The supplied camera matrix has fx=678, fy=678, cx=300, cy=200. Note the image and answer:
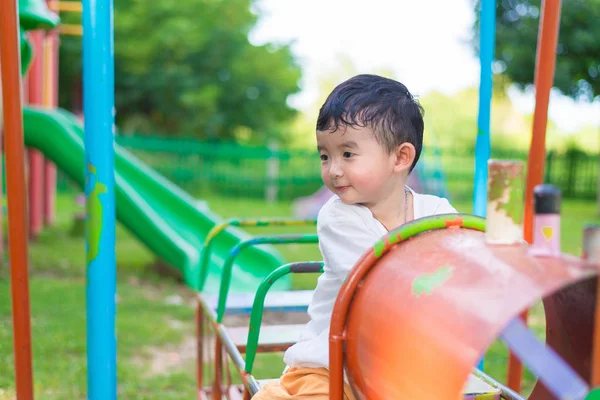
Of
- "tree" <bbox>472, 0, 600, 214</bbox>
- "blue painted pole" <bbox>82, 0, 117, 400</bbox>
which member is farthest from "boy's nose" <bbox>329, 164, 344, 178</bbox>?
"tree" <bbox>472, 0, 600, 214</bbox>

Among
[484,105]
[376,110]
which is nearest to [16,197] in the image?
[376,110]

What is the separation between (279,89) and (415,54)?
20.6ft

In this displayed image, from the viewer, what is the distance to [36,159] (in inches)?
291

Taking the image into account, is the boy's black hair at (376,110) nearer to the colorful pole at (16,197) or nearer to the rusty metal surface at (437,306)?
the rusty metal surface at (437,306)

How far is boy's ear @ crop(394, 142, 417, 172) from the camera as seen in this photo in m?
1.59

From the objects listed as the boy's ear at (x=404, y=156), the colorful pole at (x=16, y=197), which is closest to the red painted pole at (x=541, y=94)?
the boy's ear at (x=404, y=156)

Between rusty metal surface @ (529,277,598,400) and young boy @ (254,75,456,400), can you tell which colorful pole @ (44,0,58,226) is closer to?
young boy @ (254,75,456,400)

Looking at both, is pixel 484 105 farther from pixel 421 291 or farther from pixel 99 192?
pixel 421 291

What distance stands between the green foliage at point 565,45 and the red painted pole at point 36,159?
8664 millimetres

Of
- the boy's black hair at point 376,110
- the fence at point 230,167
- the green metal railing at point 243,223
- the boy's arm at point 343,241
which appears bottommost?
the fence at point 230,167

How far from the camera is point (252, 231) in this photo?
8188 millimetres

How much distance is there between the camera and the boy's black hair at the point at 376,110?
4.96 feet

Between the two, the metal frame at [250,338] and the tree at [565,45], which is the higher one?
the tree at [565,45]

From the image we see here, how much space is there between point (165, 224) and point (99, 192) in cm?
444
